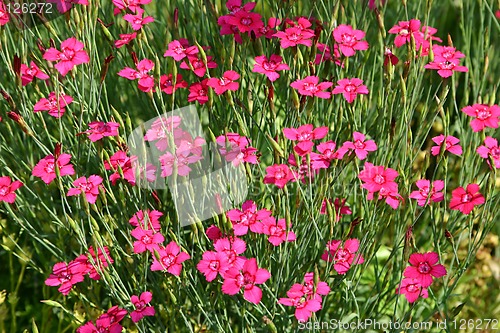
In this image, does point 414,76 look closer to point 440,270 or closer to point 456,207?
point 456,207

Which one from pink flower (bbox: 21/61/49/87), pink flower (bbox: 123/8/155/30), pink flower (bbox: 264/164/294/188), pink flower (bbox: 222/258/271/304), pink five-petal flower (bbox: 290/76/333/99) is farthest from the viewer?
pink flower (bbox: 21/61/49/87)

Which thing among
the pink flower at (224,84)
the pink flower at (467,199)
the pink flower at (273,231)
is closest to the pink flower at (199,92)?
the pink flower at (224,84)

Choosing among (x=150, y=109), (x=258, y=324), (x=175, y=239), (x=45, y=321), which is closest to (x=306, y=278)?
(x=258, y=324)

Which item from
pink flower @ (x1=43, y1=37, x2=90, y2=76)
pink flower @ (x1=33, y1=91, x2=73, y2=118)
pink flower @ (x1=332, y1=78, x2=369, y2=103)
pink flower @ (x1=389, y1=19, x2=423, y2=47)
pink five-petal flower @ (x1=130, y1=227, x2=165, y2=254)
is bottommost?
pink five-petal flower @ (x1=130, y1=227, x2=165, y2=254)

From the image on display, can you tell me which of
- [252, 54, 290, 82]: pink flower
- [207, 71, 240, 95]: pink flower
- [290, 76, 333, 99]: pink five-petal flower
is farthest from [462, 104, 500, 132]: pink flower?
[207, 71, 240, 95]: pink flower

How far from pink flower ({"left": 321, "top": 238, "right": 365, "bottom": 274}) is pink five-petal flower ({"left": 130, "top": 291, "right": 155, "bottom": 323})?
1.81 feet

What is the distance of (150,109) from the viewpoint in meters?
2.41

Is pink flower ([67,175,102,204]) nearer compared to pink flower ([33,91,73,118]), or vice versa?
pink flower ([67,175,102,204])

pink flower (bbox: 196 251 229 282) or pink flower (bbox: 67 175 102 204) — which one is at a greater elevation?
pink flower (bbox: 67 175 102 204)

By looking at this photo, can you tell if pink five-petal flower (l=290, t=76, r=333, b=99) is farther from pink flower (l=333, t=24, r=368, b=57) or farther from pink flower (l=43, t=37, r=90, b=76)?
pink flower (l=43, t=37, r=90, b=76)

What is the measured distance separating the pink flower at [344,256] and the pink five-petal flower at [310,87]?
47 cm

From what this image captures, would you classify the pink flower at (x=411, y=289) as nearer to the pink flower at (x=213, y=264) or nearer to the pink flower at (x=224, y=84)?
the pink flower at (x=213, y=264)

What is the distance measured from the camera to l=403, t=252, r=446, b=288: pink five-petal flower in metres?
Answer: 1.75

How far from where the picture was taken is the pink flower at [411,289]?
1.77 metres
